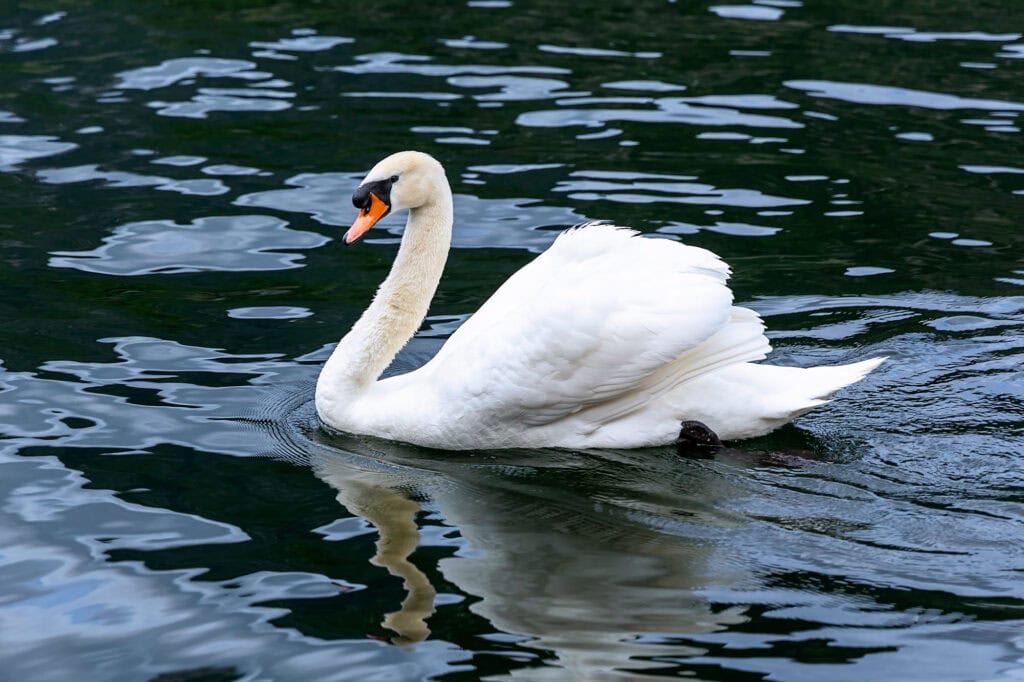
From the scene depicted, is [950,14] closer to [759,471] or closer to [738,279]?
[738,279]

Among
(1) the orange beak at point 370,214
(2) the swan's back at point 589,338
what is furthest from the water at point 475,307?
(1) the orange beak at point 370,214

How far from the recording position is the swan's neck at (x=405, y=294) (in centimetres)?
774

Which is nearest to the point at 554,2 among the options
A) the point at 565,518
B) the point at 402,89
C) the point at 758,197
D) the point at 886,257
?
the point at 402,89

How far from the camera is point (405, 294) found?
311 inches

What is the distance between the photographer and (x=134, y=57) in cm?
1466

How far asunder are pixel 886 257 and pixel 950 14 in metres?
6.37

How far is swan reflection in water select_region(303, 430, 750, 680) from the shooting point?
547 centimetres

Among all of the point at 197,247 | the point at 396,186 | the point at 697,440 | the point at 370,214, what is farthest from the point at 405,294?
the point at 197,247

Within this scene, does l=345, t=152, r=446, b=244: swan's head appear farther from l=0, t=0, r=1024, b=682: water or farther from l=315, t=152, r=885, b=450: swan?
l=0, t=0, r=1024, b=682: water

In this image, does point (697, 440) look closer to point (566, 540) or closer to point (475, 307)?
point (566, 540)

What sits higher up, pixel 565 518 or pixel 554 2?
pixel 554 2

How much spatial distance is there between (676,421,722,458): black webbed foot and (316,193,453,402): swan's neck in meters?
1.55

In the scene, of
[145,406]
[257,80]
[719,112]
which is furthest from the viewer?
A: [257,80]

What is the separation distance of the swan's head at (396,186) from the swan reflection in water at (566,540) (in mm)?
1161
